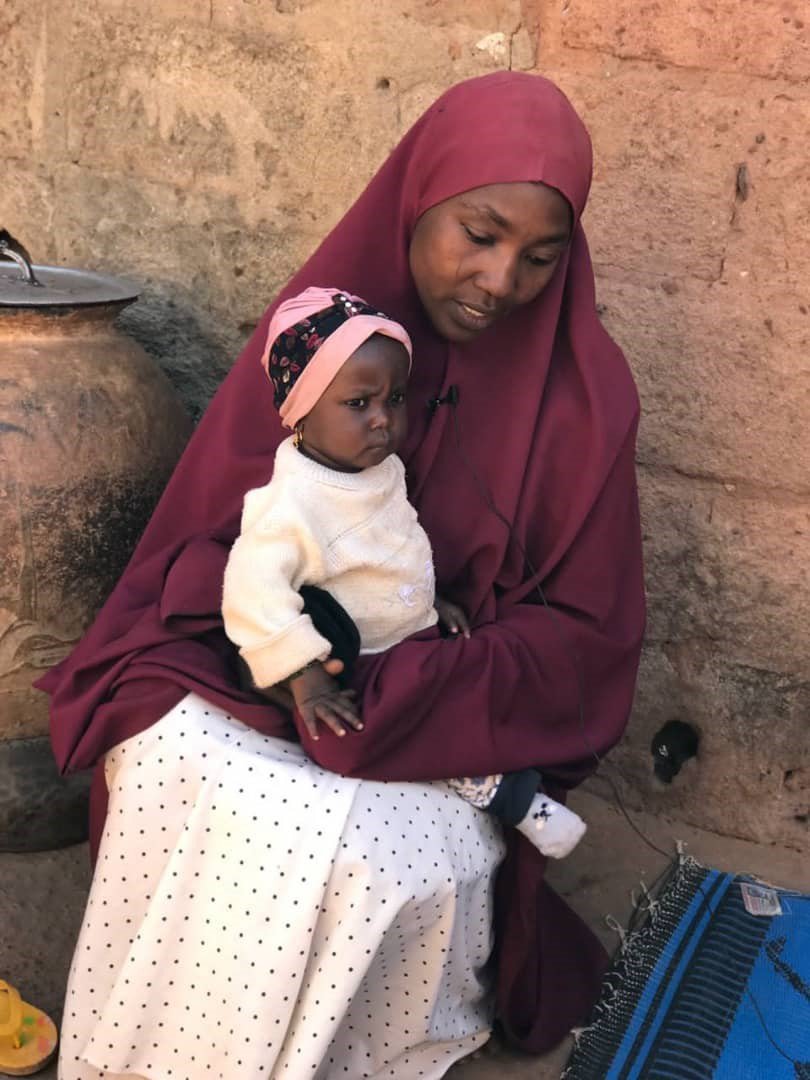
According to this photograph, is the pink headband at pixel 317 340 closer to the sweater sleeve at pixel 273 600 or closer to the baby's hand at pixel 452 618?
the sweater sleeve at pixel 273 600

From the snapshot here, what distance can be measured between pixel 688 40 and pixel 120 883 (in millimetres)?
2123

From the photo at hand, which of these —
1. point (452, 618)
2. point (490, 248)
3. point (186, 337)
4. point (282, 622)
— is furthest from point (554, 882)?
point (186, 337)

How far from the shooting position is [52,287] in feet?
10.4

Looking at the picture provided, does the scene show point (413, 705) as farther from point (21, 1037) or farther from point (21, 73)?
point (21, 73)

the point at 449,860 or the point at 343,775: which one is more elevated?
the point at 343,775

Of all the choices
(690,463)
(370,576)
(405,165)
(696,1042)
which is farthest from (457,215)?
(696,1042)

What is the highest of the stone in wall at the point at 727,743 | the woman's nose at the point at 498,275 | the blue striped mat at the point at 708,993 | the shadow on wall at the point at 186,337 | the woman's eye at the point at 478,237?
the woman's eye at the point at 478,237

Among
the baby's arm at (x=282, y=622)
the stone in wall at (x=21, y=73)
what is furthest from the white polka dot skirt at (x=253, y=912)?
the stone in wall at (x=21, y=73)

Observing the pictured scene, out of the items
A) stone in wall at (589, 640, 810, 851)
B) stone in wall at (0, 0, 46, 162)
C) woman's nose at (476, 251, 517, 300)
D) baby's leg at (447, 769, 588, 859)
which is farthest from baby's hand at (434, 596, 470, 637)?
stone in wall at (0, 0, 46, 162)

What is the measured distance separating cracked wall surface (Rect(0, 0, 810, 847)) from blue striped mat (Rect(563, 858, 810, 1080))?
455 millimetres

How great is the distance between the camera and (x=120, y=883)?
2.25m

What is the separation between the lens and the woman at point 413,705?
2.16 m

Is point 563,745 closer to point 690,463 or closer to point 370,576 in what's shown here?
point 370,576

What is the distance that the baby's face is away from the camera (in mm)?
2193
